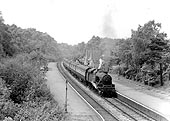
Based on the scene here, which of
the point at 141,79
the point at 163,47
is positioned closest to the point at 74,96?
the point at 141,79

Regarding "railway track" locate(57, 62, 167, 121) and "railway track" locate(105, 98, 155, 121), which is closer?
"railway track" locate(57, 62, 167, 121)

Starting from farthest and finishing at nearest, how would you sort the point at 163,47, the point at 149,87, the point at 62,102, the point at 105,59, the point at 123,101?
1. the point at 105,59
2. the point at 163,47
3. the point at 149,87
4. the point at 123,101
5. the point at 62,102

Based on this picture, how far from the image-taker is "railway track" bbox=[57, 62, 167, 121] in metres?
16.9

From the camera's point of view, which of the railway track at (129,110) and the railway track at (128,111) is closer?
the railway track at (129,110)

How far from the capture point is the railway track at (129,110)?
16.9 metres

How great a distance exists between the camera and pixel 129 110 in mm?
19625

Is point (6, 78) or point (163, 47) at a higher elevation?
point (163, 47)

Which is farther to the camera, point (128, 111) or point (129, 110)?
point (129, 110)

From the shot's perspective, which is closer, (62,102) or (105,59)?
(62,102)

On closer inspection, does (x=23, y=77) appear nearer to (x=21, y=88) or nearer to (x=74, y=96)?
(x=21, y=88)

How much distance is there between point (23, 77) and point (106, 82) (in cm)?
894

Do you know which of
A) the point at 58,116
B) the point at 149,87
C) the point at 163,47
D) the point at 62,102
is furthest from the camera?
the point at 163,47

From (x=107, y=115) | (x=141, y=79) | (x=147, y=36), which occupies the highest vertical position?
(x=147, y=36)

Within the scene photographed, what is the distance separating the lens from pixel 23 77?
19578 mm
